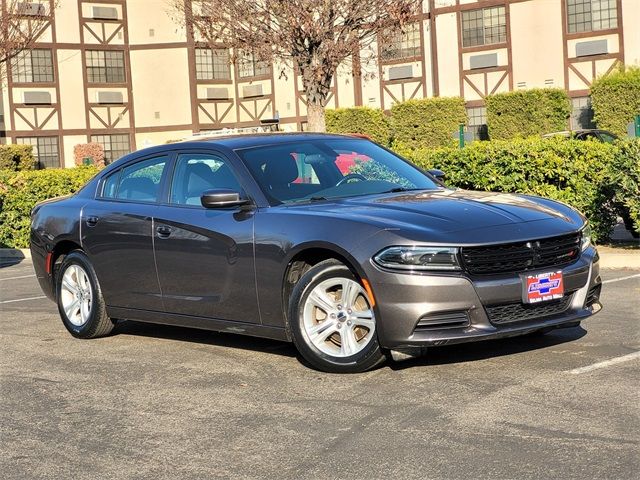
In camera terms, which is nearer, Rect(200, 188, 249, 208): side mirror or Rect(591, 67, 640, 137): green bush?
Rect(200, 188, 249, 208): side mirror

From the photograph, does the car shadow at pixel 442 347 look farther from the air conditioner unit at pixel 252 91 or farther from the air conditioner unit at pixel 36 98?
the air conditioner unit at pixel 36 98

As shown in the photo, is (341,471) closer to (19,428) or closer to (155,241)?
(19,428)

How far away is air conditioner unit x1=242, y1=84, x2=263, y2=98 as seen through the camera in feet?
142

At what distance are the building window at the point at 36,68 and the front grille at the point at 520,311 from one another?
1507 inches

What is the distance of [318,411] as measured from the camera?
628 centimetres

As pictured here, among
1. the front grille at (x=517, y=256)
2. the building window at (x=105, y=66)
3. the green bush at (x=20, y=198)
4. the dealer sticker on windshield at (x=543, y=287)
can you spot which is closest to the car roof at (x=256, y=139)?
the front grille at (x=517, y=256)

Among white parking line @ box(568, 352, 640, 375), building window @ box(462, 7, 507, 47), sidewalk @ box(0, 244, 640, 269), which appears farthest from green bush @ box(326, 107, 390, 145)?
white parking line @ box(568, 352, 640, 375)

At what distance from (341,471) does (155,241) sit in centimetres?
372

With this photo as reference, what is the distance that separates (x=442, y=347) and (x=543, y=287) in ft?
3.54

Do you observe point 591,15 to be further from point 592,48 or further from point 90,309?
point 90,309

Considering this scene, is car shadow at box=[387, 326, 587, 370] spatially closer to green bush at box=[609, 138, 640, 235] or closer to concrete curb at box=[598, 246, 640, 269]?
concrete curb at box=[598, 246, 640, 269]

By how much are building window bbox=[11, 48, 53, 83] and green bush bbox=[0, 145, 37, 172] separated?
282 cm

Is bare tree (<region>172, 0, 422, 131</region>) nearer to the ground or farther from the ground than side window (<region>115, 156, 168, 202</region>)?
farther from the ground

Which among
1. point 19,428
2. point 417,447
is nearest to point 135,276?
point 19,428
